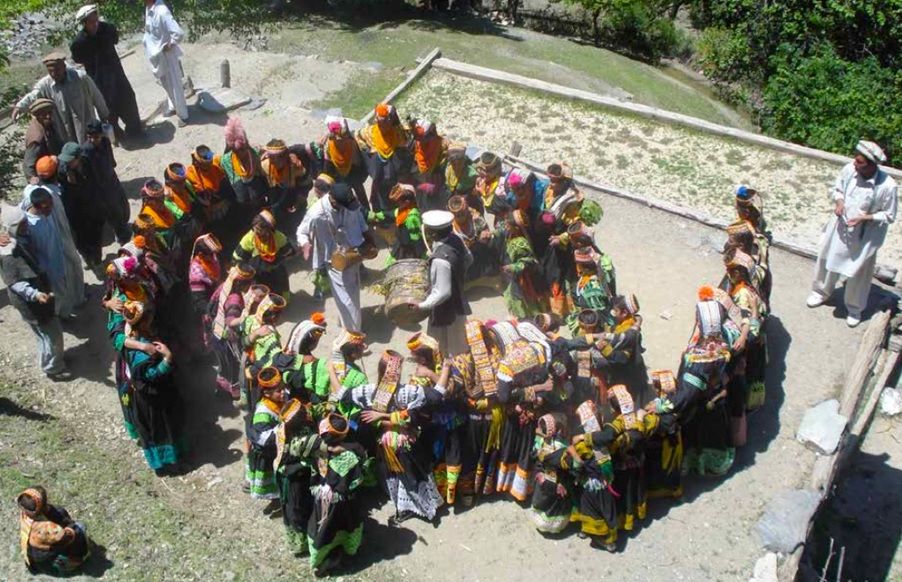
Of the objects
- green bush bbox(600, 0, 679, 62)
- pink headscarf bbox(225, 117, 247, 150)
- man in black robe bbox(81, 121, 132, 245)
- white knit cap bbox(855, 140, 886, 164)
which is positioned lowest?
green bush bbox(600, 0, 679, 62)

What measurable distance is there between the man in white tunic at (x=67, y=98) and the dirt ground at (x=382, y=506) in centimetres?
234

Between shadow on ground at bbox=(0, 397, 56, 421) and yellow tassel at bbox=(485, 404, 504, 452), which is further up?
yellow tassel at bbox=(485, 404, 504, 452)

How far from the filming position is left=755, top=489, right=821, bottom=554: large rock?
7.98 metres

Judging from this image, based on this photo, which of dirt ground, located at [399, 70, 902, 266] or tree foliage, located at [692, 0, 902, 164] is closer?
dirt ground, located at [399, 70, 902, 266]

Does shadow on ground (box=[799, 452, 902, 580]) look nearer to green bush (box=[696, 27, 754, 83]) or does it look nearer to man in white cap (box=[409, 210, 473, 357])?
man in white cap (box=[409, 210, 473, 357])

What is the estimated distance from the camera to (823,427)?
910 cm

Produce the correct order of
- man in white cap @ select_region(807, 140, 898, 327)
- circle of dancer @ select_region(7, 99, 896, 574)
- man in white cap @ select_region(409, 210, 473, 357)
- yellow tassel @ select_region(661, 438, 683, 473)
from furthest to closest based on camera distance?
man in white cap @ select_region(807, 140, 898, 327) < man in white cap @ select_region(409, 210, 473, 357) < yellow tassel @ select_region(661, 438, 683, 473) < circle of dancer @ select_region(7, 99, 896, 574)

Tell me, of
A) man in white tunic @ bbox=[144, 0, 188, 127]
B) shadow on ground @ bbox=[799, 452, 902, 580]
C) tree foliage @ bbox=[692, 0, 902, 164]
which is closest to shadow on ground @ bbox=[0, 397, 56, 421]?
man in white tunic @ bbox=[144, 0, 188, 127]

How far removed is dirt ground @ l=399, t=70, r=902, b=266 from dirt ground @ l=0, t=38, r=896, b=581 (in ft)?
4.46

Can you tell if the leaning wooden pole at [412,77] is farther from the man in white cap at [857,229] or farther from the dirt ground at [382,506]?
the man in white cap at [857,229]

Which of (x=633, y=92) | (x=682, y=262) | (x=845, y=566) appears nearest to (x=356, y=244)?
(x=682, y=262)

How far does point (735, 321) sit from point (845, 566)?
3.42 metres

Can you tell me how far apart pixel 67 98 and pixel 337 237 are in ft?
15.5

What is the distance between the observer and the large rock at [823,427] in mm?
8898
